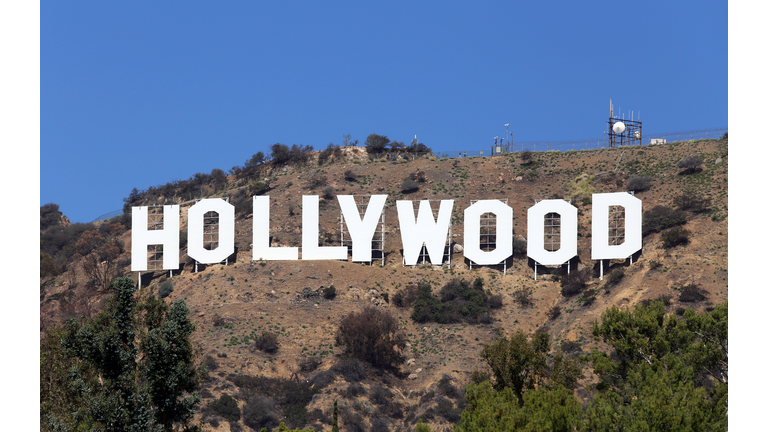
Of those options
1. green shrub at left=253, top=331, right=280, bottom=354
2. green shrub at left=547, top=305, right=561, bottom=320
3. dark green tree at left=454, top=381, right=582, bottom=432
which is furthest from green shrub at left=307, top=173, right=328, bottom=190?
dark green tree at left=454, top=381, right=582, bottom=432

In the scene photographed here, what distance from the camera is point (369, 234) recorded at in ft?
190

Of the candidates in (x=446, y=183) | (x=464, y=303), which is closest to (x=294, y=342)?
(x=464, y=303)

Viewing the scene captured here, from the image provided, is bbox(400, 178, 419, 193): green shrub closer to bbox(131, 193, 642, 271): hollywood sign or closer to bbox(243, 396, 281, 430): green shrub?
bbox(131, 193, 642, 271): hollywood sign

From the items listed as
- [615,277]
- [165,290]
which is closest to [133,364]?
[165,290]

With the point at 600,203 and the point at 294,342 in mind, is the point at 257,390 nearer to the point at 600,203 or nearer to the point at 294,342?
the point at 294,342

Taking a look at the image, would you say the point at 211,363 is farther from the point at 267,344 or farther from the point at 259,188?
the point at 259,188

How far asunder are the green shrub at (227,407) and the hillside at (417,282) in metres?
0.61

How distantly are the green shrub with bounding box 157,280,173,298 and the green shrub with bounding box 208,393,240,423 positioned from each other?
55.1 ft

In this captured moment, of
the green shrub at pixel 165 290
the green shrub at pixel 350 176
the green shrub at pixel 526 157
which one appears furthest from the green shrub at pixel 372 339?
the green shrub at pixel 526 157

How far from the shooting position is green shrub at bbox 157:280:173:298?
55384 mm

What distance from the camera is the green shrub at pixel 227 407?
130 ft

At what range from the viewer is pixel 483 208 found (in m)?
58.2

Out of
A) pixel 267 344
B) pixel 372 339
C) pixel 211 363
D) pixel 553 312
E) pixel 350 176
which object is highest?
pixel 350 176

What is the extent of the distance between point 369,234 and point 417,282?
5536 millimetres
